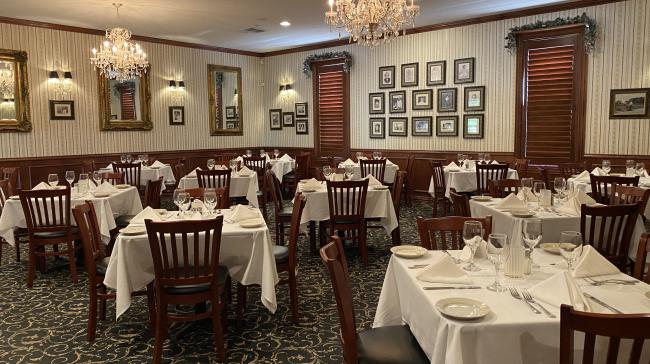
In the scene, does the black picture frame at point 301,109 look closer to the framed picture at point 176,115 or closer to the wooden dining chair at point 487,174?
the framed picture at point 176,115

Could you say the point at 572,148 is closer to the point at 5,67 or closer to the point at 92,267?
the point at 92,267

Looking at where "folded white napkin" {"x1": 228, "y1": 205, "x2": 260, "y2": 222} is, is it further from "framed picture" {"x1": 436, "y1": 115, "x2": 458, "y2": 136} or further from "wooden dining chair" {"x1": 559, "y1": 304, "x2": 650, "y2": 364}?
"framed picture" {"x1": 436, "y1": 115, "x2": 458, "y2": 136}

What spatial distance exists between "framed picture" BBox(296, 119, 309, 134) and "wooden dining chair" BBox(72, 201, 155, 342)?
8.83m

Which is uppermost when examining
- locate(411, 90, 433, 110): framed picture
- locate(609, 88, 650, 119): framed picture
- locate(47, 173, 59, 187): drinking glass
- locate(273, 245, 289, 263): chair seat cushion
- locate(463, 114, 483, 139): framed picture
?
locate(411, 90, 433, 110): framed picture

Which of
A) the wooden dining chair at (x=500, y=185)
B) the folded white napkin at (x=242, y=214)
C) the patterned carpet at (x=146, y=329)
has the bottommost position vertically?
the patterned carpet at (x=146, y=329)

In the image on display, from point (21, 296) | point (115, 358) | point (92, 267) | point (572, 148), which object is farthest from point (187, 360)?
point (572, 148)

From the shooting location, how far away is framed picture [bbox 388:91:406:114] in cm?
1066

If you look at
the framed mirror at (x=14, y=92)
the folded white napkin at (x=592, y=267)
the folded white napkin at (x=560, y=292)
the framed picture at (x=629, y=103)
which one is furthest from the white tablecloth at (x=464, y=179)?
the framed mirror at (x=14, y=92)

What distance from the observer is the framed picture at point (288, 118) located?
12.9 m

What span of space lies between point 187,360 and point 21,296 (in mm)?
2385

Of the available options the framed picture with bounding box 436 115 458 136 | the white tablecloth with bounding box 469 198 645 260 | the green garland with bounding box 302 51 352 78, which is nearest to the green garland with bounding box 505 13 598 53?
the framed picture with bounding box 436 115 458 136

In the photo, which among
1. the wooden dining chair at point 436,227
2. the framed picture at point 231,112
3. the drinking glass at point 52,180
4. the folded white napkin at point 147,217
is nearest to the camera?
the wooden dining chair at point 436,227

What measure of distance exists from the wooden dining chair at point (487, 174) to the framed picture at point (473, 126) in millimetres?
2187

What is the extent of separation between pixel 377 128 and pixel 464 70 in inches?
90.9
